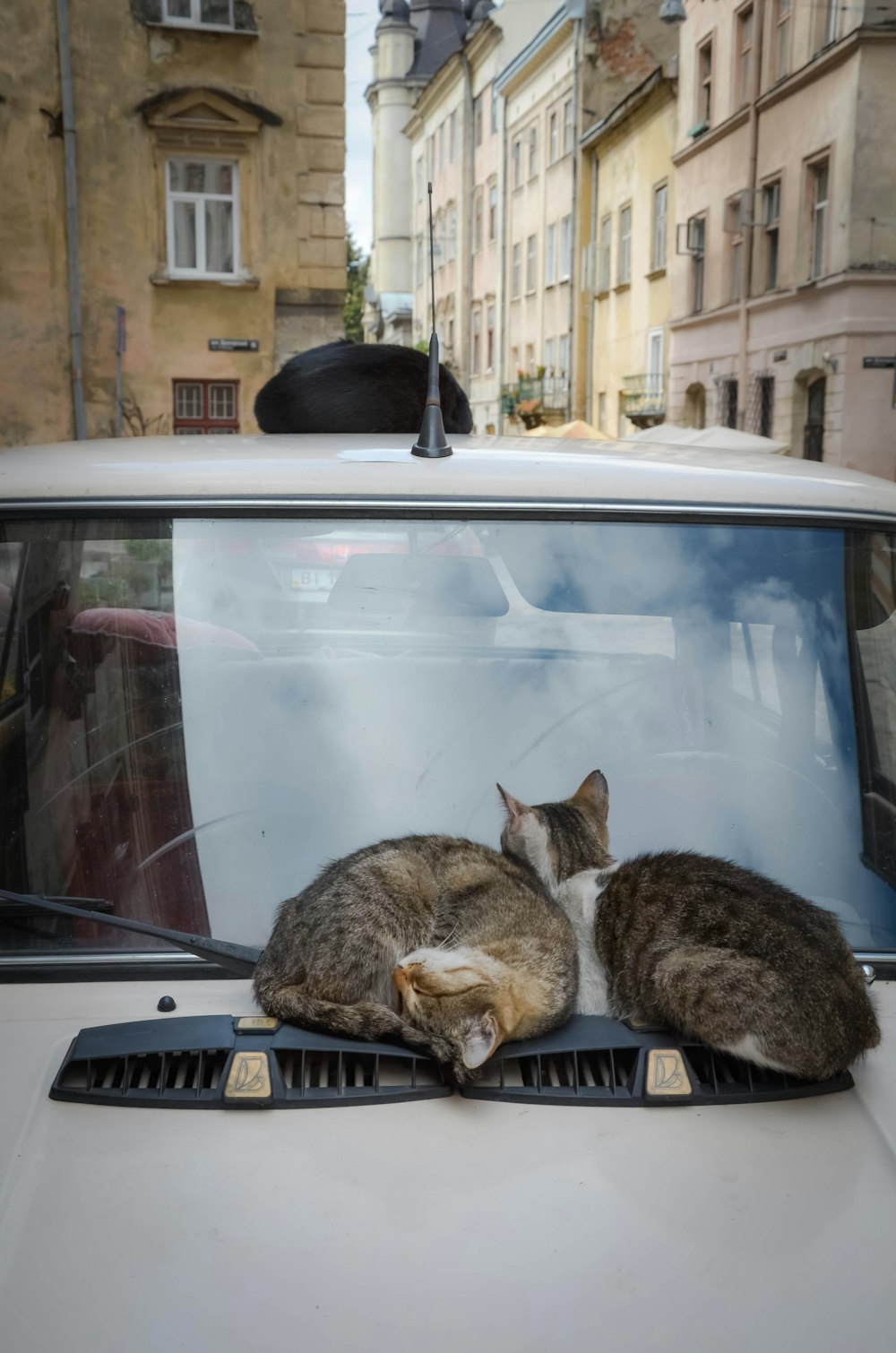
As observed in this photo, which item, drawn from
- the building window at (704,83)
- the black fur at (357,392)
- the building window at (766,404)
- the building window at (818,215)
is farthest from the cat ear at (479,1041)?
the building window at (704,83)

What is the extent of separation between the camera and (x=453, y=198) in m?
43.8

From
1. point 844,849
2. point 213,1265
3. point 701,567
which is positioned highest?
point 701,567

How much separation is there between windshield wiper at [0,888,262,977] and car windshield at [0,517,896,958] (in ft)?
0.30

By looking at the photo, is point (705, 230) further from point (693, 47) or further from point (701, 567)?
point (701, 567)

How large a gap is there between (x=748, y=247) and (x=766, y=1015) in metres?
25.6

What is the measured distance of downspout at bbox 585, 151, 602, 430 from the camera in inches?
1352

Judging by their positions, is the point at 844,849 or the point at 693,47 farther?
the point at 693,47

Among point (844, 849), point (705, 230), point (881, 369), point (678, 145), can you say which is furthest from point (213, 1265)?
point (678, 145)

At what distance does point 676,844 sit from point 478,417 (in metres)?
43.9

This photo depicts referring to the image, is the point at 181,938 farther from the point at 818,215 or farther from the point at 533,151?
the point at 533,151

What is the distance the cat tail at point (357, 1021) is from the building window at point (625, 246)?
32602 mm

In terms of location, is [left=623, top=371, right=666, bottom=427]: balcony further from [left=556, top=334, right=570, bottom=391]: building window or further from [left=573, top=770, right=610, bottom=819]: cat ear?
[left=573, top=770, right=610, bottom=819]: cat ear

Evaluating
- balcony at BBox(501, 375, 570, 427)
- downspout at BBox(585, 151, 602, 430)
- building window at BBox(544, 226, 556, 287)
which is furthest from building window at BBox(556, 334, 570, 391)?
building window at BBox(544, 226, 556, 287)

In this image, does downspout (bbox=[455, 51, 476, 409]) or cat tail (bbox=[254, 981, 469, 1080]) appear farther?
downspout (bbox=[455, 51, 476, 409])
